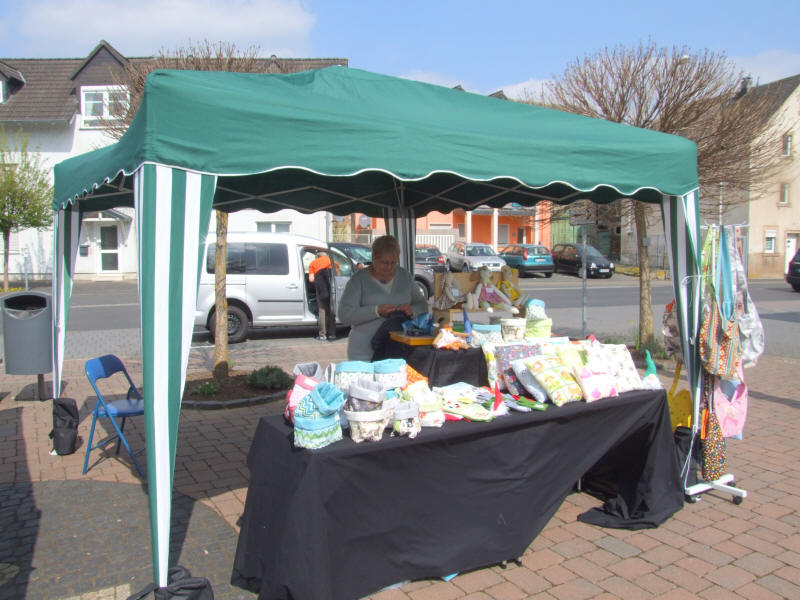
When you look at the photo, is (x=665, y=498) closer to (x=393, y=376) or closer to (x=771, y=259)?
(x=393, y=376)

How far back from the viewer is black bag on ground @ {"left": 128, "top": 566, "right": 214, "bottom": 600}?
9.18 feet

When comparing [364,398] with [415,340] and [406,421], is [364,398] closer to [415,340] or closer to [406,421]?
[406,421]

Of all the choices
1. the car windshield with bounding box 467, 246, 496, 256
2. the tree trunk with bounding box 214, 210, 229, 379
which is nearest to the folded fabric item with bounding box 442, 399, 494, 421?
the tree trunk with bounding box 214, 210, 229, 379

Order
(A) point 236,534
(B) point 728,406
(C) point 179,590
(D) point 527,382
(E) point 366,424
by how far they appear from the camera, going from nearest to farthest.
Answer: (C) point 179,590 → (E) point 366,424 → (D) point 527,382 → (A) point 236,534 → (B) point 728,406

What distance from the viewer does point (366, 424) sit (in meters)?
2.92

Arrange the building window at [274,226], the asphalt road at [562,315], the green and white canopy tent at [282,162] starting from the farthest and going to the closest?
1. the building window at [274,226]
2. the asphalt road at [562,315]
3. the green and white canopy tent at [282,162]

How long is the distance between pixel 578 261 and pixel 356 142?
85.9ft

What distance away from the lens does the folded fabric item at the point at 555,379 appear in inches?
140

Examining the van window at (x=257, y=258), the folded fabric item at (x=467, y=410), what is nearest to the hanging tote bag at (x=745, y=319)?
the folded fabric item at (x=467, y=410)

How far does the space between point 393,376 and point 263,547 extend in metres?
1.05

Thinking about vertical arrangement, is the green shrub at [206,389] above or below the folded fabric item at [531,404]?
below

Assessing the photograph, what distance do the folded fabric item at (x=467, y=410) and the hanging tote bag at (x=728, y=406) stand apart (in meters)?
2.07

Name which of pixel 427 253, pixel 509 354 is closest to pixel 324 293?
pixel 509 354

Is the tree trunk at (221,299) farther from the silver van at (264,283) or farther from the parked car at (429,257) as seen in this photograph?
the parked car at (429,257)
